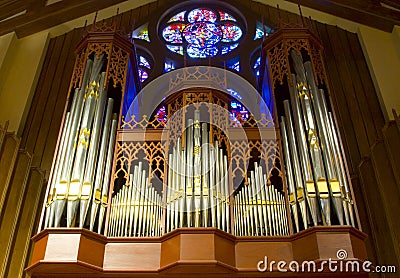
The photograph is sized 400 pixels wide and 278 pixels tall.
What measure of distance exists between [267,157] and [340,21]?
4617 millimetres

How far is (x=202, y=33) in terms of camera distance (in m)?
10.7

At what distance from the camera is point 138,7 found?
36.1 feet

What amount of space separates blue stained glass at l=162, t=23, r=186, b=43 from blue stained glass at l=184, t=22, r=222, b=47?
0.13 metres

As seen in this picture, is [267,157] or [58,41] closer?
[267,157]

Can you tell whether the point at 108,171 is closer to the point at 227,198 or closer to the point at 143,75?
the point at 227,198

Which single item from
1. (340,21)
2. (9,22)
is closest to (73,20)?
(9,22)

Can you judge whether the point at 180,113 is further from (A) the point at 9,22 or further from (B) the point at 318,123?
(A) the point at 9,22

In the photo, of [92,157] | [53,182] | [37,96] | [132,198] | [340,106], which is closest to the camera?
[132,198]

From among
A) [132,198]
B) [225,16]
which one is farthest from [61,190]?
[225,16]

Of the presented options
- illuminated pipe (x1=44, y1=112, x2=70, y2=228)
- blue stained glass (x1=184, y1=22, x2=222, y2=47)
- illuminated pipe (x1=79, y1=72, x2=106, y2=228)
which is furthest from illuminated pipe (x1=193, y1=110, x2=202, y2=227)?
blue stained glass (x1=184, y1=22, x2=222, y2=47)

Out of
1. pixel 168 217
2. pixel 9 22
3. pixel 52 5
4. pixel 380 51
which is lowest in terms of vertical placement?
pixel 168 217

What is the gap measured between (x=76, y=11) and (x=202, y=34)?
8.26 feet

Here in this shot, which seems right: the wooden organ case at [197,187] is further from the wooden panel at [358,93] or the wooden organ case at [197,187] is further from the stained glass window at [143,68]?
the stained glass window at [143,68]

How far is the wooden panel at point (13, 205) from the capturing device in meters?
6.68
